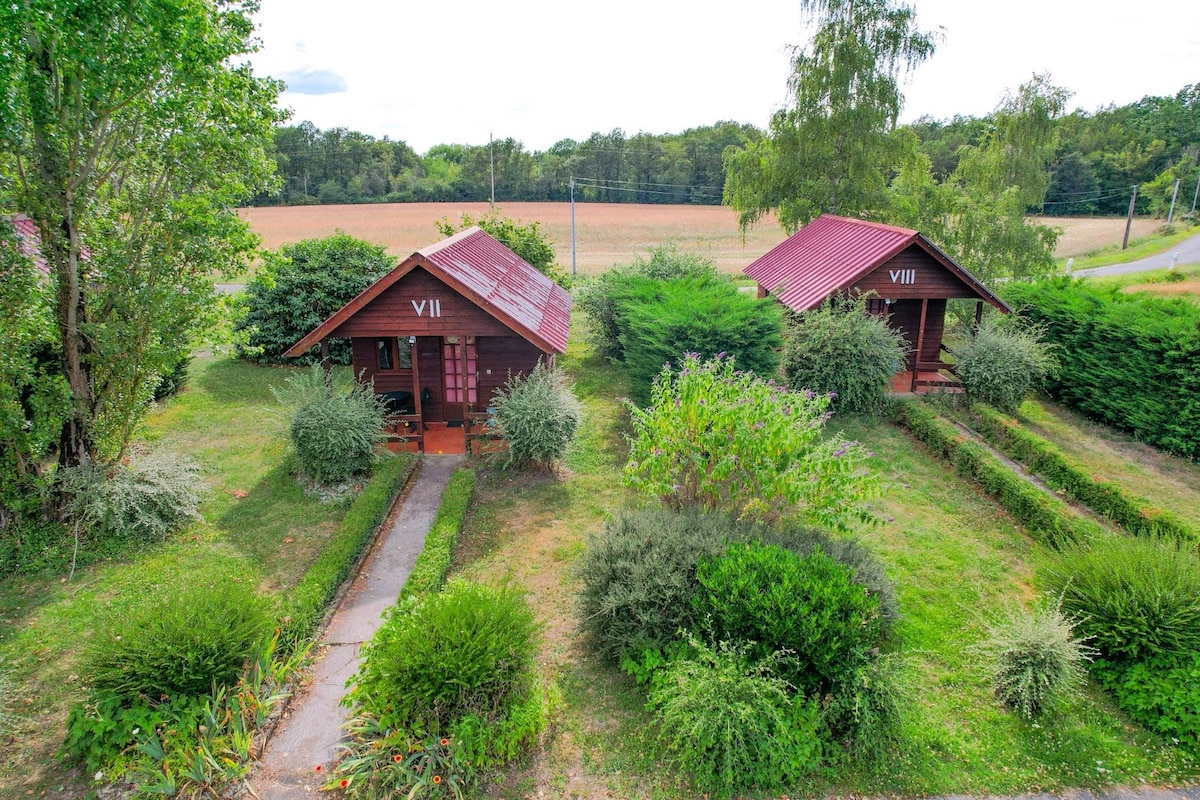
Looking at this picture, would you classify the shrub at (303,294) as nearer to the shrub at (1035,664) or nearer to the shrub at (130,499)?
the shrub at (130,499)

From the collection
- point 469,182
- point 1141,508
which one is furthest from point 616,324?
point 469,182

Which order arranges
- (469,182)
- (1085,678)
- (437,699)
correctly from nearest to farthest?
(437,699) → (1085,678) → (469,182)

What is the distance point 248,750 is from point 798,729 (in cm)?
500

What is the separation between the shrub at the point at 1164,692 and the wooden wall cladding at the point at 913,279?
10.5 metres

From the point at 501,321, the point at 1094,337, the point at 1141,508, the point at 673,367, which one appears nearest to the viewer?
the point at 1141,508

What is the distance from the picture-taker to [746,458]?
29.7ft

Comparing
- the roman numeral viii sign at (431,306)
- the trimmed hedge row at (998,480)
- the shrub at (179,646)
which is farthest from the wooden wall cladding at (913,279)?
the shrub at (179,646)

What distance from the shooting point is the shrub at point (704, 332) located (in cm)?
1416

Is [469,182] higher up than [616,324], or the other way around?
[469,182]

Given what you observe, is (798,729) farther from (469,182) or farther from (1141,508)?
(469,182)

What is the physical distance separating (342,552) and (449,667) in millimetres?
3857

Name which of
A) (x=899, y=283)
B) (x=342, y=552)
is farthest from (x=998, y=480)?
(x=342, y=552)

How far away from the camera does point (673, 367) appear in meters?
14.4

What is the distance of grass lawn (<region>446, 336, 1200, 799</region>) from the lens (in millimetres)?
6391
